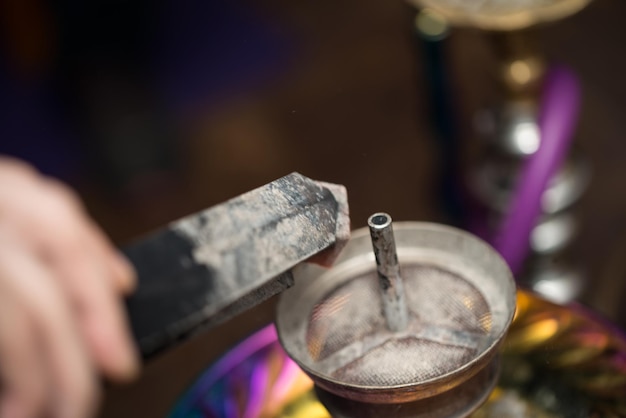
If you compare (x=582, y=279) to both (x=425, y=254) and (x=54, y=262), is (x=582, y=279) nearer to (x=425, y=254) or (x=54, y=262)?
(x=425, y=254)

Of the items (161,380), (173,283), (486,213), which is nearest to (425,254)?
(173,283)

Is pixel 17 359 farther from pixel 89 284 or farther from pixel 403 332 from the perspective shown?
pixel 403 332

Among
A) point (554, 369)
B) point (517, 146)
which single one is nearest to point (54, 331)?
point (554, 369)

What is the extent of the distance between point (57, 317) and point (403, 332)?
9.7 inches

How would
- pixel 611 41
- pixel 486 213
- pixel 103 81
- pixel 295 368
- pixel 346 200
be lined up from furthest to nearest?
1. pixel 103 81
2. pixel 611 41
3. pixel 486 213
4. pixel 295 368
5. pixel 346 200

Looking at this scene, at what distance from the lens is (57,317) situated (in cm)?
43

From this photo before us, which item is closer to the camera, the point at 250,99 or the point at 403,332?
the point at 403,332

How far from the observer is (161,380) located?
1.35 metres

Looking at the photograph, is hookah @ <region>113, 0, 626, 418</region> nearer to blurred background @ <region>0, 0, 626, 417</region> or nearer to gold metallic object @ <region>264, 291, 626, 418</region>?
gold metallic object @ <region>264, 291, 626, 418</region>

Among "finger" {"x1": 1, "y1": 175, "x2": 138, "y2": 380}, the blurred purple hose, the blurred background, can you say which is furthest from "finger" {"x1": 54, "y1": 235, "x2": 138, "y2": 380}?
the blurred background

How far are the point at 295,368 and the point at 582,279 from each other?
725 millimetres

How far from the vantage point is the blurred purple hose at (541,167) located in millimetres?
941

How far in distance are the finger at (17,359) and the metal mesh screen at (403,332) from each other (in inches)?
7.5

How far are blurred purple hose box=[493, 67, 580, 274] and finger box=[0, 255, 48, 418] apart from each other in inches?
23.4
